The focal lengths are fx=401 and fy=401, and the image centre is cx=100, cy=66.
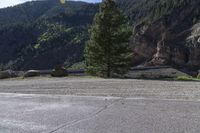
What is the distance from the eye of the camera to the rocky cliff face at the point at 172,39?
90.4 meters

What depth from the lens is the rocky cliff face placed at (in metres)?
90.4

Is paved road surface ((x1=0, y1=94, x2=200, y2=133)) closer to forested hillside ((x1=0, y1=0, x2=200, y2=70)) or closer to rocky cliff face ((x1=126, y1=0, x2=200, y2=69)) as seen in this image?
rocky cliff face ((x1=126, y1=0, x2=200, y2=69))

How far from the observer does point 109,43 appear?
3023 centimetres

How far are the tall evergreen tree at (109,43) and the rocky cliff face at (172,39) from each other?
Answer: 56.6 metres

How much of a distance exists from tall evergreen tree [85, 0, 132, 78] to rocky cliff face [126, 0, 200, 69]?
56.6 meters

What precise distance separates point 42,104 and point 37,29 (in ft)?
597

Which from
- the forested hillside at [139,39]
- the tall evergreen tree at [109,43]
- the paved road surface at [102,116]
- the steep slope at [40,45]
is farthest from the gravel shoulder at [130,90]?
the steep slope at [40,45]

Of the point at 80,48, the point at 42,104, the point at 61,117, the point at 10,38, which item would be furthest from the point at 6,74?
the point at 10,38

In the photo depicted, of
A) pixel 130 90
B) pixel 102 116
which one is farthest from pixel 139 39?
pixel 102 116

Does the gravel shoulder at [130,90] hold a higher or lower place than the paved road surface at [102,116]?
lower

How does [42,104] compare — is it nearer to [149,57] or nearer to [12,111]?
[12,111]

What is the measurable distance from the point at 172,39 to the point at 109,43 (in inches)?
2832

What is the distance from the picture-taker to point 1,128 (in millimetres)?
6527

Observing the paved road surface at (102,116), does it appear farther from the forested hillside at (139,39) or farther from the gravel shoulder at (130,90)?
the forested hillside at (139,39)
